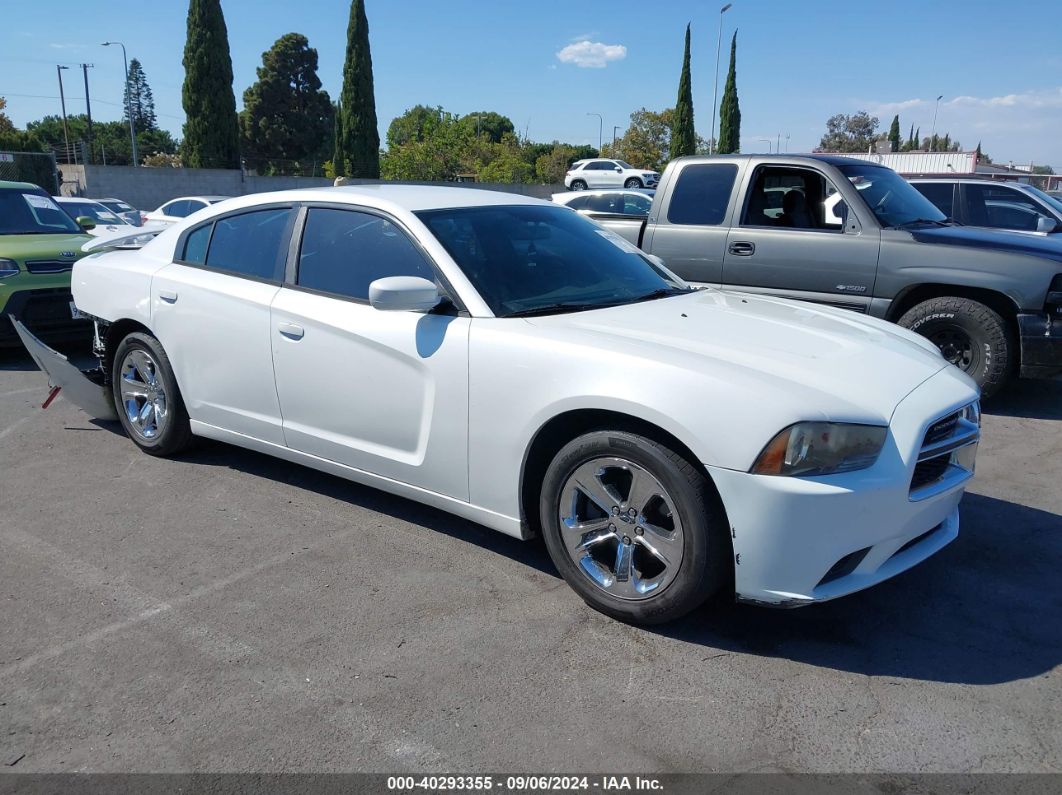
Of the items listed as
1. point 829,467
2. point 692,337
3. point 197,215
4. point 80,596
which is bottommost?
point 80,596

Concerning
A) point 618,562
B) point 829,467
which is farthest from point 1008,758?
point 618,562

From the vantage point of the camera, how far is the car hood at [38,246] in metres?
8.14

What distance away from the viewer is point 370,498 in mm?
4742

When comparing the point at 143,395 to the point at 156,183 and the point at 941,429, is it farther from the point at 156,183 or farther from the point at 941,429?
the point at 156,183

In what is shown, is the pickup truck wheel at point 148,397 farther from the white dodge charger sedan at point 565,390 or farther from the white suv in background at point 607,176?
the white suv in background at point 607,176

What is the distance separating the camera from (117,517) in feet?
14.7

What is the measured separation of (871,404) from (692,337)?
747mm

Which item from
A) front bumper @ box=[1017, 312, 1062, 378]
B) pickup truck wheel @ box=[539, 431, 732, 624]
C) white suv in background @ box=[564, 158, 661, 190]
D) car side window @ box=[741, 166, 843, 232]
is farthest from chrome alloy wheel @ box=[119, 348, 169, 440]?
white suv in background @ box=[564, 158, 661, 190]

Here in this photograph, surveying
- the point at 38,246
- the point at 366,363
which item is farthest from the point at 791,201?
the point at 38,246

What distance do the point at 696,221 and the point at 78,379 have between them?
202 inches

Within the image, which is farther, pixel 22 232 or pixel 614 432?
pixel 22 232

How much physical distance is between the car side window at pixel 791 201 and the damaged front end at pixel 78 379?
5212 mm

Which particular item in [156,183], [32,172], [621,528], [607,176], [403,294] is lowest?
[621,528]

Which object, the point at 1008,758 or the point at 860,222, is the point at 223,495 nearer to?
the point at 1008,758
